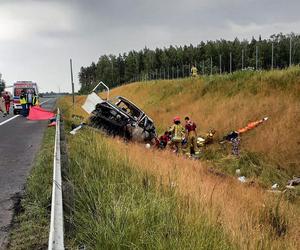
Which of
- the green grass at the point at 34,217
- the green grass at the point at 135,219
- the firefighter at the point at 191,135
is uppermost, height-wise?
the green grass at the point at 135,219

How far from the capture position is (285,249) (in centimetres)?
497

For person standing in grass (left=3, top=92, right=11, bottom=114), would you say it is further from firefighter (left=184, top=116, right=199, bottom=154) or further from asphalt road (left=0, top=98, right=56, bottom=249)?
firefighter (left=184, top=116, right=199, bottom=154)

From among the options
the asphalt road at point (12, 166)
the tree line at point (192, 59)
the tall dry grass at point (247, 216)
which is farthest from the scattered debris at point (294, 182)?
the tree line at point (192, 59)

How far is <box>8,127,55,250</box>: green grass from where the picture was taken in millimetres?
5093

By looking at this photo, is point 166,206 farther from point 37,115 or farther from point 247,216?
point 37,115

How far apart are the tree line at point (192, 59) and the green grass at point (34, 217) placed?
7073cm

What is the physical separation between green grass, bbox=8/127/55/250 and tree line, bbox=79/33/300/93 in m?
70.7

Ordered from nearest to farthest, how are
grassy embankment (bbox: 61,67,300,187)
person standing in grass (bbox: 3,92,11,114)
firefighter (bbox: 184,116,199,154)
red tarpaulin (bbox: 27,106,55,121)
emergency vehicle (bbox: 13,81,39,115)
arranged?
grassy embankment (bbox: 61,67,300,187) → firefighter (bbox: 184,116,199,154) → red tarpaulin (bbox: 27,106,55,121) → person standing in grass (bbox: 3,92,11,114) → emergency vehicle (bbox: 13,81,39,115)

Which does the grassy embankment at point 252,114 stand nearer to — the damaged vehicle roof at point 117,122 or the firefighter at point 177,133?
the firefighter at point 177,133

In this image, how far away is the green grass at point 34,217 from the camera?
16.7ft

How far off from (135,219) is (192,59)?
363ft

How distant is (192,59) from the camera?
114 metres

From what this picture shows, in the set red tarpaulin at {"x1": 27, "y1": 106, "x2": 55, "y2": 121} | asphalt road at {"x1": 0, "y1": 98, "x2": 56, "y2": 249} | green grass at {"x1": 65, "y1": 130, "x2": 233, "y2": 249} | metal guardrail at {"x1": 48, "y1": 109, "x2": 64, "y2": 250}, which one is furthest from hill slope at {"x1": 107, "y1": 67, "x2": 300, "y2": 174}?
metal guardrail at {"x1": 48, "y1": 109, "x2": 64, "y2": 250}

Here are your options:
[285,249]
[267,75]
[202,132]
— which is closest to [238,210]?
[285,249]
